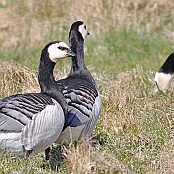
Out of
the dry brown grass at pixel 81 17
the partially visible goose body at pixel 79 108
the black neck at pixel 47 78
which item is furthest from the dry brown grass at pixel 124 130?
the dry brown grass at pixel 81 17

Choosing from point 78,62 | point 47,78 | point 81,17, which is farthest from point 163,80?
point 81,17

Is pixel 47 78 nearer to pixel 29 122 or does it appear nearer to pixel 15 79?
pixel 29 122

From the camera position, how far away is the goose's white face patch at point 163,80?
1182 cm

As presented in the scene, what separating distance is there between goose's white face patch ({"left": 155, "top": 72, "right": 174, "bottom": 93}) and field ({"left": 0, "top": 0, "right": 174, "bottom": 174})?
203 millimetres

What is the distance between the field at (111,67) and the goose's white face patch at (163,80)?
203 mm

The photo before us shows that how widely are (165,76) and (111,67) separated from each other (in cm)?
307

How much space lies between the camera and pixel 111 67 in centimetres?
1534

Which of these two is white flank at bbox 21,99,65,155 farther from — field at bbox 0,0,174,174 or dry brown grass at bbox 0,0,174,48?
dry brown grass at bbox 0,0,174,48

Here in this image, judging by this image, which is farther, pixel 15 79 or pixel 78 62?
pixel 15 79

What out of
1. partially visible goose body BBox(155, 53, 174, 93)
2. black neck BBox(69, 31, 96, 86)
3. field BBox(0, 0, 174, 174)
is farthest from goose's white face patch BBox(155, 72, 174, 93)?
black neck BBox(69, 31, 96, 86)

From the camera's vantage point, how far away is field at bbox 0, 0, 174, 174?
6223 mm

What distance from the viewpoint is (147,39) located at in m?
17.0

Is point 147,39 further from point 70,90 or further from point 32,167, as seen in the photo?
point 32,167

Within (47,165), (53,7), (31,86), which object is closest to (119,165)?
(47,165)
